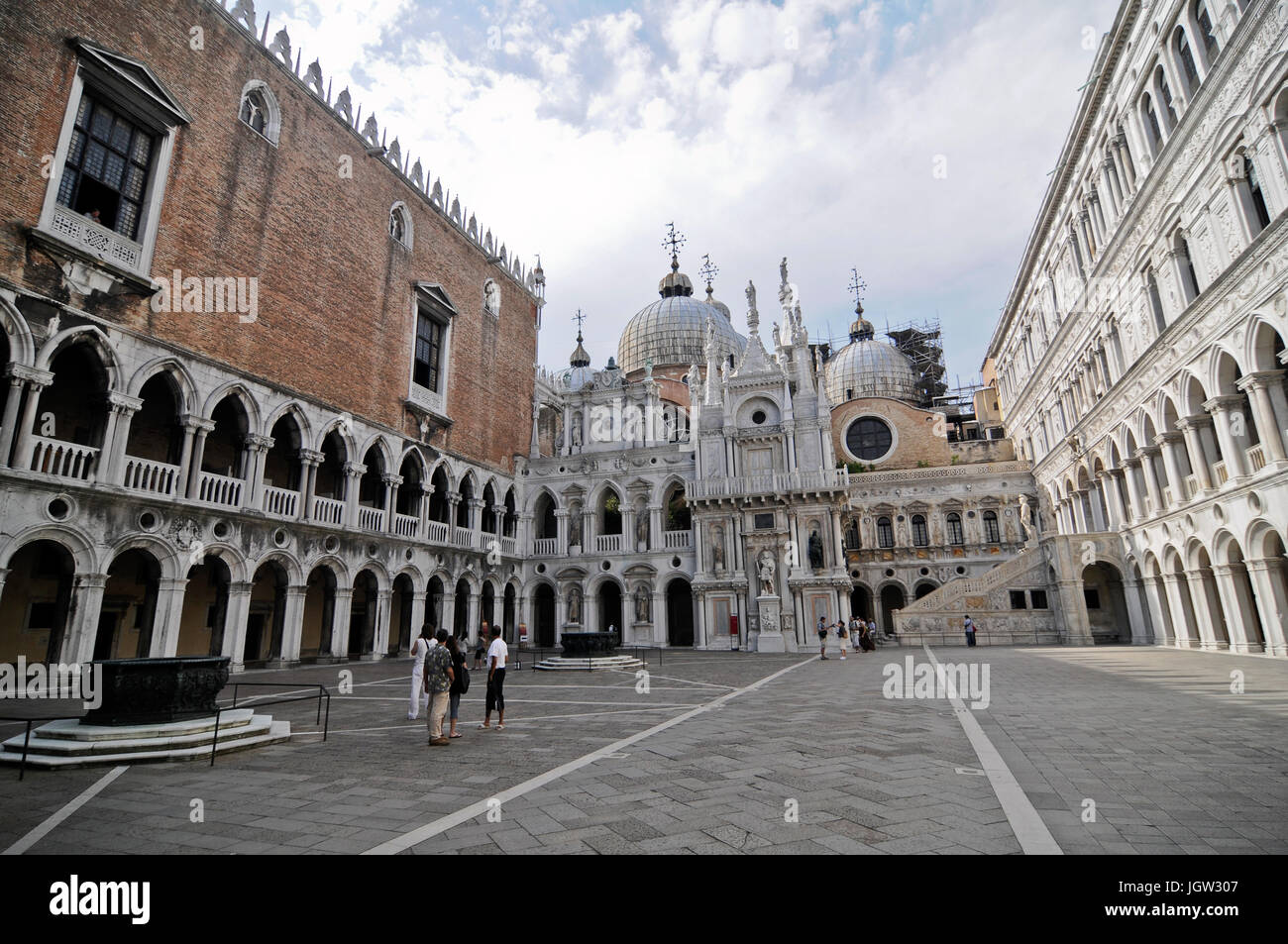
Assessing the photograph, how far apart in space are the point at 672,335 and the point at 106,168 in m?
37.1

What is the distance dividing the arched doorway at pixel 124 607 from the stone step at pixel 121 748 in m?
11.7

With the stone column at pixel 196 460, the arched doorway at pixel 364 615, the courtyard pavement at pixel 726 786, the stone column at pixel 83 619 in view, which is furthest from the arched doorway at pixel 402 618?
the courtyard pavement at pixel 726 786

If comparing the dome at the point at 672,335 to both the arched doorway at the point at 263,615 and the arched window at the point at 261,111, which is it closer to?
the arched window at the point at 261,111

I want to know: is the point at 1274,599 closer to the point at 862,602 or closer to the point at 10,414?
the point at 862,602

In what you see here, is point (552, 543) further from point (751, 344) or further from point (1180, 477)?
point (1180, 477)

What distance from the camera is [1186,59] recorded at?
1811 centimetres

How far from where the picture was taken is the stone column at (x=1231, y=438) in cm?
1667

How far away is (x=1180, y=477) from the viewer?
66.1ft

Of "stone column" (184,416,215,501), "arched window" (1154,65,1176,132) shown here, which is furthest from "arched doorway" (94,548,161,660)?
"arched window" (1154,65,1176,132)

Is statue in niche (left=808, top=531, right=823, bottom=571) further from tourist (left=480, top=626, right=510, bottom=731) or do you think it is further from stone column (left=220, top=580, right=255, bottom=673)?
tourist (left=480, top=626, right=510, bottom=731)

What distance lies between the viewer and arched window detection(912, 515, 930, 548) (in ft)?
121

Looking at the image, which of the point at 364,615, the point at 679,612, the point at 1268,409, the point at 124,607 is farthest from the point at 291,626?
the point at 1268,409

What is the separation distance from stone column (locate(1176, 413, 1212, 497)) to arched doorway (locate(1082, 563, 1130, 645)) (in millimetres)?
8086
